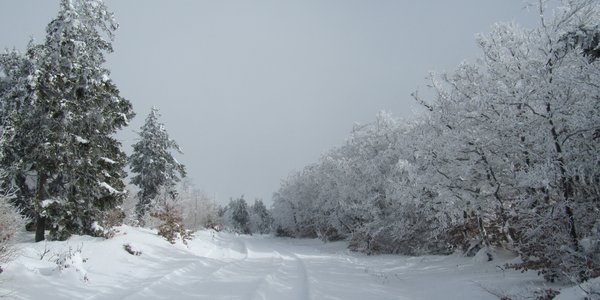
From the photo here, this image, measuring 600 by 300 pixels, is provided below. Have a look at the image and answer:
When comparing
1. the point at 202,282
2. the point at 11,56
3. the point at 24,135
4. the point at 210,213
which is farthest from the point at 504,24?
the point at 210,213

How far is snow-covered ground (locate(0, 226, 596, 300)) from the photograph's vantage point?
9.87m

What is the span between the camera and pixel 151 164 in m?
39.3

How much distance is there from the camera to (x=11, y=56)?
21.2 meters

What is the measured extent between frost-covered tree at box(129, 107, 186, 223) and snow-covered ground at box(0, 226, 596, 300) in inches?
Answer: 861

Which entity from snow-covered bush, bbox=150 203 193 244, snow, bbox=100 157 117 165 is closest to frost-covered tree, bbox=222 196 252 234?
snow-covered bush, bbox=150 203 193 244

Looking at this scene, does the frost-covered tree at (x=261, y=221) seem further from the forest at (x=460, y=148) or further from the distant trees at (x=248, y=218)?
the forest at (x=460, y=148)

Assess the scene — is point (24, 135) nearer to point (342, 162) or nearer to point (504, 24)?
point (504, 24)

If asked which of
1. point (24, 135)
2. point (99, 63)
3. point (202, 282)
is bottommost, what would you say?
point (202, 282)

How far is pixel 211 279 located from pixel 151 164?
28.7m

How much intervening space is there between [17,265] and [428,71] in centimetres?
1451

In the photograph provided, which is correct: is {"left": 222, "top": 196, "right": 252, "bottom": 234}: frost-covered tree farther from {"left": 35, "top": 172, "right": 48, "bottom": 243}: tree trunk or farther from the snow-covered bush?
{"left": 35, "top": 172, "right": 48, "bottom": 243}: tree trunk

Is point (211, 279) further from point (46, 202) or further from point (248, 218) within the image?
point (248, 218)

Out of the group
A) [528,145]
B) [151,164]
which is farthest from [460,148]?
[151,164]

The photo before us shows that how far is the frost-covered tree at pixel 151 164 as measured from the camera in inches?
1554
